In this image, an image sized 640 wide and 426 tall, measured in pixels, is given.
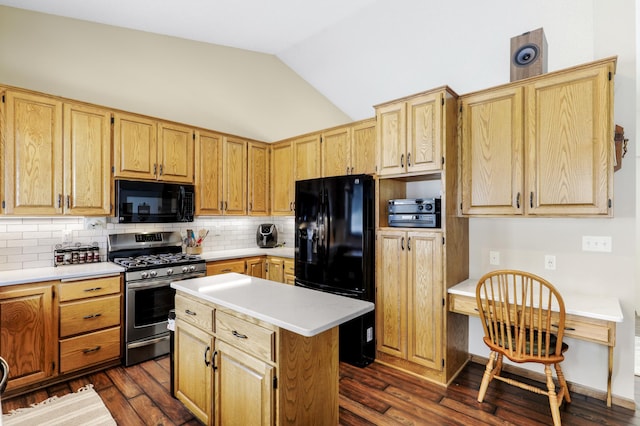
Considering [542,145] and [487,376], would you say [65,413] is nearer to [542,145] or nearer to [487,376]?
[487,376]

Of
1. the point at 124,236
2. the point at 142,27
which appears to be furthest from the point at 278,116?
the point at 124,236

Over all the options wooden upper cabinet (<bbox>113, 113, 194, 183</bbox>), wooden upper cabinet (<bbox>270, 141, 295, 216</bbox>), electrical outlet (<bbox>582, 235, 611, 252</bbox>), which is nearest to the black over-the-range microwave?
wooden upper cabinet (<bbox>113, 113, 194, 183</bbox>)

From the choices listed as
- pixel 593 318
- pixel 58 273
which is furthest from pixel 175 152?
pixel 593 318

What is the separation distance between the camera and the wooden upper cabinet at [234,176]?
4090 millimetres

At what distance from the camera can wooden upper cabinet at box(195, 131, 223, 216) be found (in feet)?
12.5

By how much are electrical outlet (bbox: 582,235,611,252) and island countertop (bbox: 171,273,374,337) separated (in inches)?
76.8

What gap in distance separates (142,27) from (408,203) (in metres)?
3.45

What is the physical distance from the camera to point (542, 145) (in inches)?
94.5

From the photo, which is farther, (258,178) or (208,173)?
(258,178)

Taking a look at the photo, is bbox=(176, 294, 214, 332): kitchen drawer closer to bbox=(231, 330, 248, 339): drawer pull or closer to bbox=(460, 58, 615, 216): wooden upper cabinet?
bbox=(231, 330, 248, 339): drawer pull

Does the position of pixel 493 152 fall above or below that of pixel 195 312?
above

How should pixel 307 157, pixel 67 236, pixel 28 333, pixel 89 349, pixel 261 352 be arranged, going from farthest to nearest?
pixel 307 157
pixel 67 236
pixel 89 349
pixel 28 333
pixel 261 352

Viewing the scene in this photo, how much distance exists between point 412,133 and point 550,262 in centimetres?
157

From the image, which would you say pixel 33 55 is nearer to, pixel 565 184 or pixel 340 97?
pixel 340 97
